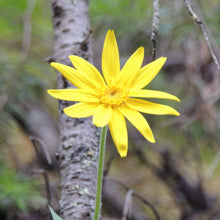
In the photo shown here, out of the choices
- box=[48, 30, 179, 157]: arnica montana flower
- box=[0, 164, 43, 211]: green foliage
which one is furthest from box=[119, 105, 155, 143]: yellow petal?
box=[0, 164, 43, 211]: green foliage

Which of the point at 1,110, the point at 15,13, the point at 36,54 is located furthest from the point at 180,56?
the point at 1,110

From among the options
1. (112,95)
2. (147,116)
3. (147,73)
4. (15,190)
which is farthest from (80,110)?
(147,116)

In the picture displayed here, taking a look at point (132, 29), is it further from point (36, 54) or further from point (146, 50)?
point (36, 54)

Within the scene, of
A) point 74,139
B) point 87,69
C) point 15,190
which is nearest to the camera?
point 87,69

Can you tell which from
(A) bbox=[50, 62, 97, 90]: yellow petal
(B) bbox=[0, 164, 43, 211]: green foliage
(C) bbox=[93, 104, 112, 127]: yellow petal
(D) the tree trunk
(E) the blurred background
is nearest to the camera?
(C) bbox=[93, 104, 112, 127]: yellow petal

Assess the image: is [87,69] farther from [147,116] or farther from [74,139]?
[147,116]

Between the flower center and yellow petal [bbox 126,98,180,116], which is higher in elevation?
the flower center

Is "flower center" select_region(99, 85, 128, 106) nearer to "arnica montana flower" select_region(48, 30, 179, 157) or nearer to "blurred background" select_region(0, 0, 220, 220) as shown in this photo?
"arnica montana flower" select_region(48, 30, 179, 157)

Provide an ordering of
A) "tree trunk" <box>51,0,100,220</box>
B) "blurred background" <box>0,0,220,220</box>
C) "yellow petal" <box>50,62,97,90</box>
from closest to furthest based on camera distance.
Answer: "yellow petal" <box>50,62,97,90</box>
"tree trunk" <box>51,0,100,220</box>
"blurred background" <box>0,0,220,220</box>

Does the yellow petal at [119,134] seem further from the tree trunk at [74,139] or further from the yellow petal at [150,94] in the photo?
the tree trunk at [74,139]
